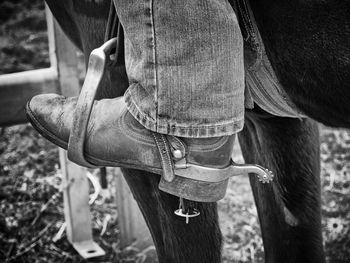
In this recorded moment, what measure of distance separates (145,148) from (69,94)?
1133 millimetres

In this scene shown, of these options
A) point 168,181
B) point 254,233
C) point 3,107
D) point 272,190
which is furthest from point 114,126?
point 254,233

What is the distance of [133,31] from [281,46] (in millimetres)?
334

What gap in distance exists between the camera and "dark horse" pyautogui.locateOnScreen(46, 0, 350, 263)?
1.31 meters

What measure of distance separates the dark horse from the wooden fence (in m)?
0.62

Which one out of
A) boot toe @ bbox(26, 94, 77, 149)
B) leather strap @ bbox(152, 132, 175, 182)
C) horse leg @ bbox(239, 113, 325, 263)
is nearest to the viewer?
leather strap @ bbox(152, 132, 175, 182)

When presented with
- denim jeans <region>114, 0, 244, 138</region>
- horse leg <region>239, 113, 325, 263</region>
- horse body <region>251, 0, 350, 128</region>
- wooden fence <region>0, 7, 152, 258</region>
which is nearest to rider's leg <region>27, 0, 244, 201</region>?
denim jeans <region>114, 0, 244, 138</region>

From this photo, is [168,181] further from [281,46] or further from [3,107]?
[3,107]

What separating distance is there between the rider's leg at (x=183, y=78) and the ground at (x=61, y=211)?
1344 mm

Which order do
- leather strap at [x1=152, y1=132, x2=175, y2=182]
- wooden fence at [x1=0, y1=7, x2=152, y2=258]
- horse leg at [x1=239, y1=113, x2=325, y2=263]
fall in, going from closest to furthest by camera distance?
leather strap at [x1=152, y1=132, x2=175, y2=182] < horse leg at [x1=239, y1=113, x2=325, y2=263] < wooden fence at [x1=0, y1=7, x2=152, y2=258]

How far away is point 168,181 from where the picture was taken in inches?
56.6

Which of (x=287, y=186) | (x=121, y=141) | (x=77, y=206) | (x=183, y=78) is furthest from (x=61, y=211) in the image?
(x=183, y=78)

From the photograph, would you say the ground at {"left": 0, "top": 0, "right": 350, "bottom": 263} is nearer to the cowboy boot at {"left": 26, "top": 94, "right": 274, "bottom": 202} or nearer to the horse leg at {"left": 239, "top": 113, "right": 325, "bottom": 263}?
the horse leg at {"left": 239, "top": 113, "right": 325, "bottom": 263}

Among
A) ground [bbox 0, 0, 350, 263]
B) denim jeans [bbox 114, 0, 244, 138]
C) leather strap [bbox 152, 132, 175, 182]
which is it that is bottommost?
ground [bbox 0, 0, 350, 263]

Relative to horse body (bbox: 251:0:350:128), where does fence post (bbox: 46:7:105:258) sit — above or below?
below
